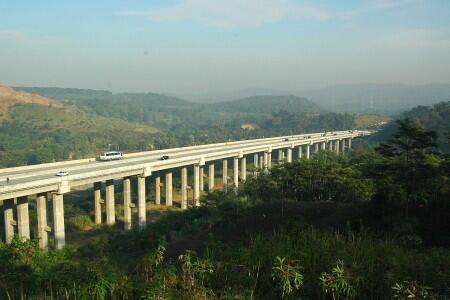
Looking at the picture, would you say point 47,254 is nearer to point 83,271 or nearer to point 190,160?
point 83,271

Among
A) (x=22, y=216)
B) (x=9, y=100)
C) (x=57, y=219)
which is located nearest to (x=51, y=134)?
(x=9, y=100)

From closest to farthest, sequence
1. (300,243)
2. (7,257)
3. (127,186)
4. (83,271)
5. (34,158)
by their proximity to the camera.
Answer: (83,271), (300,243), (7,257), (127,186), (34,158)

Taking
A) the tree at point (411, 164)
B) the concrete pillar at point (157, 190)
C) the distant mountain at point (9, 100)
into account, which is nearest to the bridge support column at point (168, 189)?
the concrete pillar at point (157, 190)

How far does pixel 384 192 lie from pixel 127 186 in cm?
2749

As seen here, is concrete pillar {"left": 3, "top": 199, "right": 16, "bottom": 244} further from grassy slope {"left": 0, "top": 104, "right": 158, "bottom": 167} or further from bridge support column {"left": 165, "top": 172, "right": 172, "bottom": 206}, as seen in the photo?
grassy slope {"left": 0, "top": 104, "right": 158, "bottom": 167}

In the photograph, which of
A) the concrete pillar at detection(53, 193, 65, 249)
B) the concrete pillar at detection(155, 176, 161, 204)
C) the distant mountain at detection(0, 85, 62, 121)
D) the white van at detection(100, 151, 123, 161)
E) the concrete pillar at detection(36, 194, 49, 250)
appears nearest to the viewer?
the concrete pillar at detection(53, 193, 65, 249)

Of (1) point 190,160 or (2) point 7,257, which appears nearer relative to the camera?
(2) point 7,257

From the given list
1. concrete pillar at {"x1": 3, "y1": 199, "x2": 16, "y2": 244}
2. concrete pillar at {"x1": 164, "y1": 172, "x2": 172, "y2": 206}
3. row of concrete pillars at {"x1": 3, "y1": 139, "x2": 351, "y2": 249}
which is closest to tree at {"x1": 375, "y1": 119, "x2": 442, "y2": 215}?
row of concrete pillars at {"x1": 3, "y1": 139, "x2": 351, "y2": 249}

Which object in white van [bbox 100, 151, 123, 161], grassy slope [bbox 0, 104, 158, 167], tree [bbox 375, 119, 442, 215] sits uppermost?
tree [bbox 375, 119, 442, 215]

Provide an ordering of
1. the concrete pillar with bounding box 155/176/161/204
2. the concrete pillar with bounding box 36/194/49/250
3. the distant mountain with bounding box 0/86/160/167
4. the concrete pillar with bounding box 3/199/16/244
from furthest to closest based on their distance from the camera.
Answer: the distant mountain with bounding box 0/86/160/167, the concrete pillar with bounding box 155/176/161/204, the concrete pillar with bounding box 36/194/49/250, the concrete pillar with bounding box 3/199/16/244

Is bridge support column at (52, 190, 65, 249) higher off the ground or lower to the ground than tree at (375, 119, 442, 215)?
lower

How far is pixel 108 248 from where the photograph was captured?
27.2 m

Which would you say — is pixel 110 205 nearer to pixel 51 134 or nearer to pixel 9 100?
pixel 51 134

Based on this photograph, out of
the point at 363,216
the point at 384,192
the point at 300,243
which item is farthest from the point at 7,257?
Answer: the point at 384,192
